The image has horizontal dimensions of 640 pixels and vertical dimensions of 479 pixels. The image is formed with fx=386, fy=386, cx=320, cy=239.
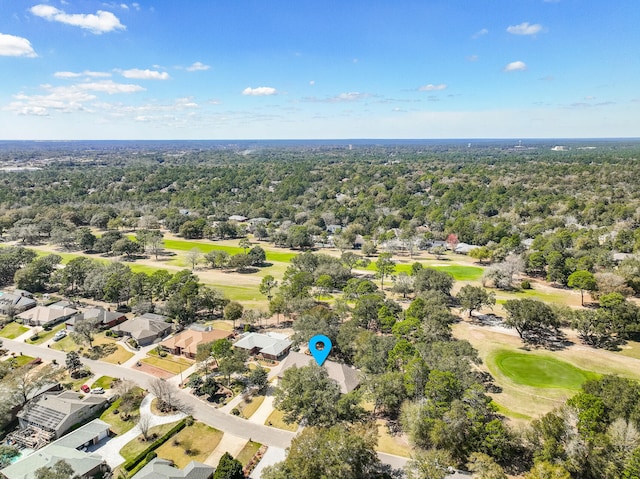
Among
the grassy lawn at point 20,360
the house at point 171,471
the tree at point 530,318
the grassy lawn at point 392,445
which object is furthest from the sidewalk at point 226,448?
the tree at point 530,318

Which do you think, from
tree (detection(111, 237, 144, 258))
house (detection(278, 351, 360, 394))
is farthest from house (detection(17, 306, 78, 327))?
house (detection(278, 351, 360, 394))

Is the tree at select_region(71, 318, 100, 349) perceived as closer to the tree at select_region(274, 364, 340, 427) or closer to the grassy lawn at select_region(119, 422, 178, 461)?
the grassy lawn at select_region(119, 422, 178, 461)

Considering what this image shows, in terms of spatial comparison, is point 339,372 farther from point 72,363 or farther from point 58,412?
point 72,363

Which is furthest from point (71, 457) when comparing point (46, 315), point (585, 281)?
point (585, 281)

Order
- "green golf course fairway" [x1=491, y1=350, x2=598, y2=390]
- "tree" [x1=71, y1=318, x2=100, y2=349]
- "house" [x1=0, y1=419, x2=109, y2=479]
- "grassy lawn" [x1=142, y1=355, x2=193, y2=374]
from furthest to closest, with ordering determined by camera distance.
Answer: "tree" [x1=71, y1=318, x2=100, y2=349]
"grassy lawn" [x1=142, y1=355, x2=193, y2=374]
"green golf course fairway" [x1=491, y1=350, x2=598, y2=390]
"house" [x1=0, y1=419, x2=109, y2=479]

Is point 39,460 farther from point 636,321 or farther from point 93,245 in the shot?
point 93,245
